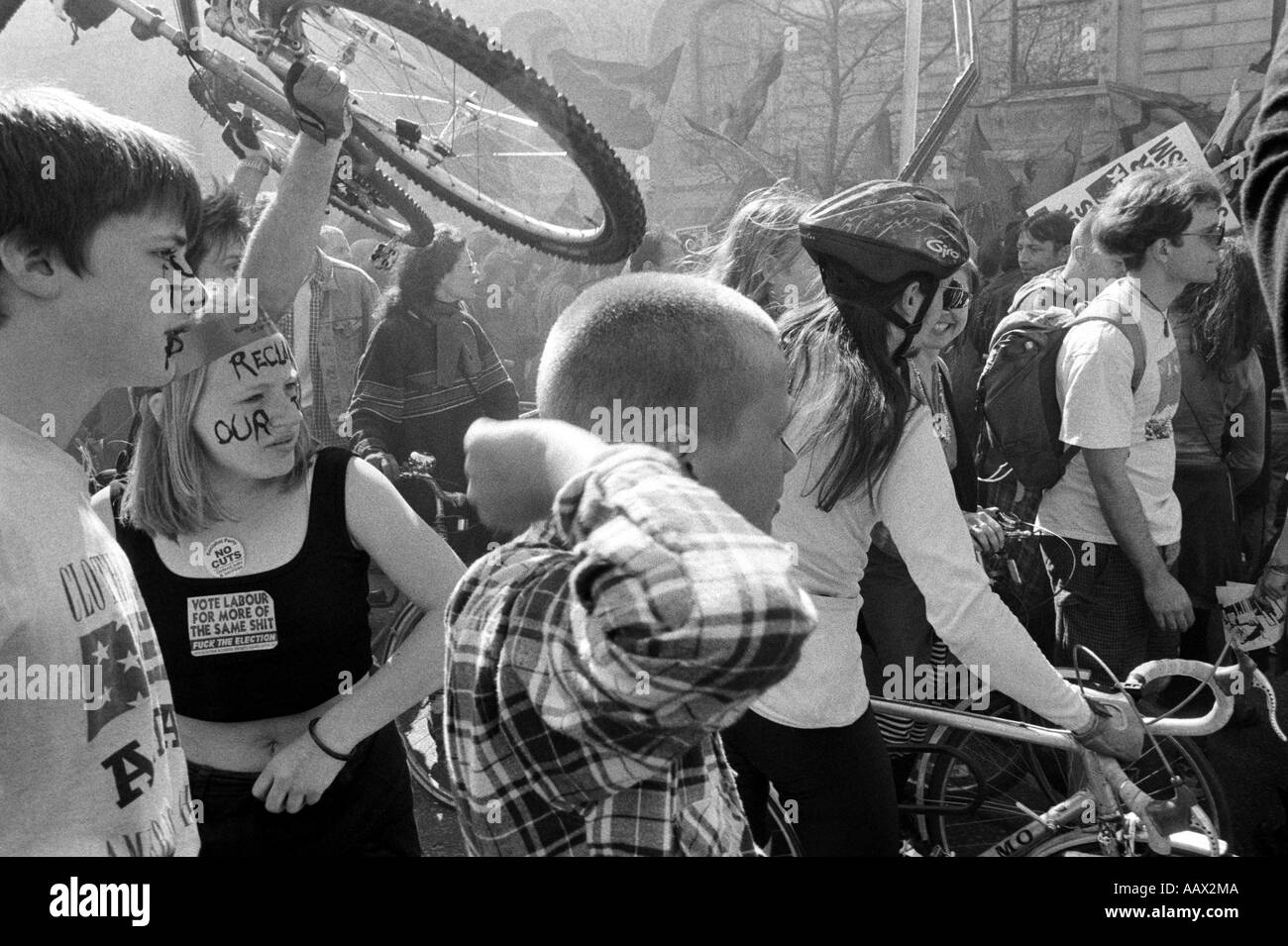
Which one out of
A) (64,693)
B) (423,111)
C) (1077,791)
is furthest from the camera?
(423,111)

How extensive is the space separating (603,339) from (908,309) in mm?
1173

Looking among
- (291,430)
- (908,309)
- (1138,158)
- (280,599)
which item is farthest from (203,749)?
(1138,158)

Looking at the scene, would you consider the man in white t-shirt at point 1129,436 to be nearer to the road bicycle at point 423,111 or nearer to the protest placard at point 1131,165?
the protest placard at point 1131,165

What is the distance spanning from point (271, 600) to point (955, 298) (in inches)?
55.6

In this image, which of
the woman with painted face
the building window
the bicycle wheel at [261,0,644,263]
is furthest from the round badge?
the building window

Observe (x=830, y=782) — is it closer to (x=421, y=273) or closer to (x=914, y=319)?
(x=914, y=319)

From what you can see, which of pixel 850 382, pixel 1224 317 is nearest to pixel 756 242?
pixel 850 382

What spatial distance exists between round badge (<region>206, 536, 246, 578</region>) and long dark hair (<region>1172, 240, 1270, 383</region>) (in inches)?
120

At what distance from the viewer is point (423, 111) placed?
9.51 feet

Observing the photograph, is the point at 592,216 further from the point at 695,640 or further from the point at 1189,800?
the point at 695,640

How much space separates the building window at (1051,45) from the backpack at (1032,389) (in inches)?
156

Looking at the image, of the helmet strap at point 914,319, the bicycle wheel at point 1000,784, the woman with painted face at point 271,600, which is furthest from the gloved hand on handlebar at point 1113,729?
the woman with painted face at point 271,600

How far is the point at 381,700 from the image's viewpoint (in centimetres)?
188

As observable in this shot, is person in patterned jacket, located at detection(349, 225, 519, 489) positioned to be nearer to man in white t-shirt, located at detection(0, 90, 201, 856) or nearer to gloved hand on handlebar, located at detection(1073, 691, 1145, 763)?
gloved hand on handlebar, located at detection(1073, 691, 1145, 763)
